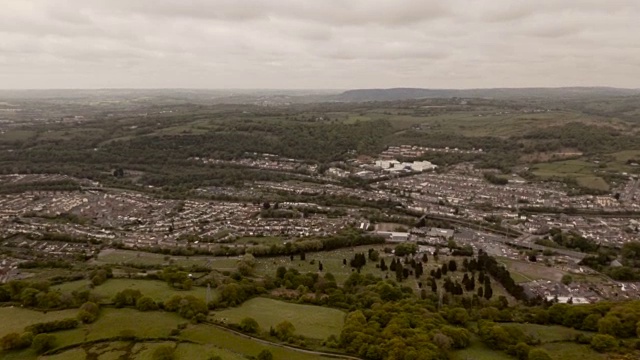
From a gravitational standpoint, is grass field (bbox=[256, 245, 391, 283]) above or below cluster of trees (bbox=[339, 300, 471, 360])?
below

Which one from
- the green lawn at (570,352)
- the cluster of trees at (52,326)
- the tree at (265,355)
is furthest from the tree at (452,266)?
the cluster of trees at (52,326)

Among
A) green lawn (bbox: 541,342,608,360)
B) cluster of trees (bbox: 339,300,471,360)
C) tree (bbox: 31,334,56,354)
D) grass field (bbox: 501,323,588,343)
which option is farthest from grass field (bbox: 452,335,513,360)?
tree (bbox: 31,334,56,354)

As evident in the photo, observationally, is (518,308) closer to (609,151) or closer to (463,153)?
(463,153)

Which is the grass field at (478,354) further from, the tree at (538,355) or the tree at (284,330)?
the tree at (284,330)

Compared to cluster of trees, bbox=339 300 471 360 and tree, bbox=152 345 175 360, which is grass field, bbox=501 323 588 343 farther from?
tree, bbox=152 345 175 360

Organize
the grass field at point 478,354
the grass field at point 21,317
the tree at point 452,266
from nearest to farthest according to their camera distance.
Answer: the grass field at point 478,354
the grass field at point 21,317
the tree at point 452,266
